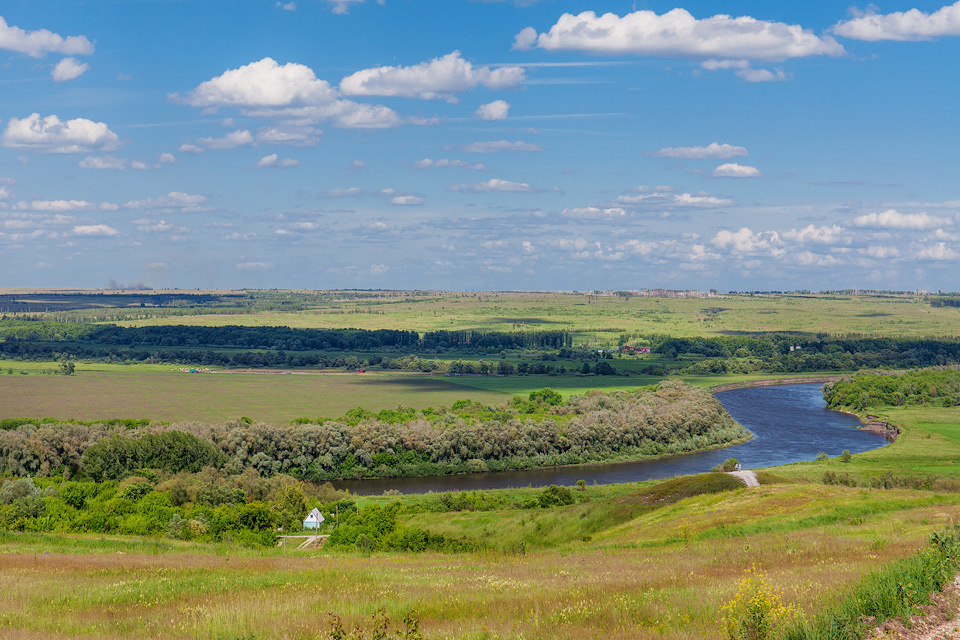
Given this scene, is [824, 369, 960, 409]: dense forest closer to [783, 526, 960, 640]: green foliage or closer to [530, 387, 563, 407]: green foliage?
[530, 387, 563, 407]: green foliage

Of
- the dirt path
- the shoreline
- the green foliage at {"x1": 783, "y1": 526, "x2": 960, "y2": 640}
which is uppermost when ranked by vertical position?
the green foliage at {"x1": 783, "y1": 526, "x2": 960, "y2": 640}

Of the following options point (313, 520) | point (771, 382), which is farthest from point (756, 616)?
point (771, 382)

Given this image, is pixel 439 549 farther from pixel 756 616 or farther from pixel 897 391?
pixel 897 391

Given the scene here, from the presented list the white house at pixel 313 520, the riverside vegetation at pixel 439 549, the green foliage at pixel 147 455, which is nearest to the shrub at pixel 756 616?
the riverside vegetation at pixel 439 549

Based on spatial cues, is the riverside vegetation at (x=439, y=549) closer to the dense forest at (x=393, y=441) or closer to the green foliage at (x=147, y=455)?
the green foliage at (x=147, y=455)

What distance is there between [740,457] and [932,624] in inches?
2986

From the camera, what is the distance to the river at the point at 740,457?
7404 cm

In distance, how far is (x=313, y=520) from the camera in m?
50.4

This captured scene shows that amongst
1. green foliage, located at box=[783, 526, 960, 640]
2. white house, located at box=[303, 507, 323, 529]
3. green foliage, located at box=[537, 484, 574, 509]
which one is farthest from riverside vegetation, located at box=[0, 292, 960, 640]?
white house, located at box=[303, 507, 323, 529]

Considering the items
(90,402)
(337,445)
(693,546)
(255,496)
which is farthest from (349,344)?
(693,546)

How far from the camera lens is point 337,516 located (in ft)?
169

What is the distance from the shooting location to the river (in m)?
74.0

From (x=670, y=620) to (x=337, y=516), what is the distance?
42247 mm

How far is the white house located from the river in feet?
62.2
